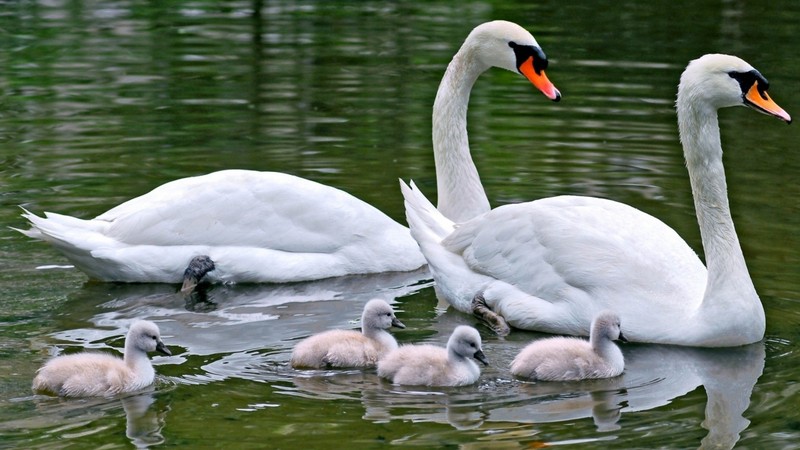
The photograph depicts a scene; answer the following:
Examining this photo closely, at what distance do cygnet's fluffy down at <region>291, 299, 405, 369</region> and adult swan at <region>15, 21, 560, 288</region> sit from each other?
2084mm

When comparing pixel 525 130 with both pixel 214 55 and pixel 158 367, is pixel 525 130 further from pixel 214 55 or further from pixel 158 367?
pixel 158 367

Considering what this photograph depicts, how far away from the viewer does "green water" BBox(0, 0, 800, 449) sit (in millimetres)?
8234

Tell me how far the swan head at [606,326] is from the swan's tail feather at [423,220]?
7.37ft

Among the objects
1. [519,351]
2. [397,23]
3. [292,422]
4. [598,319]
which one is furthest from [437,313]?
[397,23]

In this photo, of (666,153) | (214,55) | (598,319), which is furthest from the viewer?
(214,55)

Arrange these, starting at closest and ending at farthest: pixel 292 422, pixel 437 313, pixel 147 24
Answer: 1. pixel 292 422
2. pixel 437 313
3. pixel 147 24

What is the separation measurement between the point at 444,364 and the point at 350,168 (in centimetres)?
588

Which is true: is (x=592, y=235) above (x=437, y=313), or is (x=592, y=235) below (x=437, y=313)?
above

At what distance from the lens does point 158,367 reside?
29.9 ft

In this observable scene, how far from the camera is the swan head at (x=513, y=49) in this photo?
12055 mm

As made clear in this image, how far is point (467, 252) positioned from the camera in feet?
35.2

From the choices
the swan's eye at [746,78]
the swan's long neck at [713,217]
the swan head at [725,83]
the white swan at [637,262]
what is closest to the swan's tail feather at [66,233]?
the white swan at [637,262]

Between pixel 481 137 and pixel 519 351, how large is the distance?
625 cm

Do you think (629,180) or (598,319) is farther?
(629,180)
